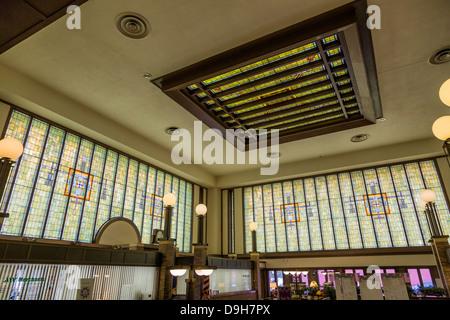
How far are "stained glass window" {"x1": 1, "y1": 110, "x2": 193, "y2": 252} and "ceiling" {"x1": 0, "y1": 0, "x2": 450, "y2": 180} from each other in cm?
142

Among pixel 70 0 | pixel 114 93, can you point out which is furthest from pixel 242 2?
pixel 114 93

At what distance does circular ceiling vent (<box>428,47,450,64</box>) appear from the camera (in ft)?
22.2

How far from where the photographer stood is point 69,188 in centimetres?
854

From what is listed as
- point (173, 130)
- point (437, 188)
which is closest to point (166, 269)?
point (173, 130)

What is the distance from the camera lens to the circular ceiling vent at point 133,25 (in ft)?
19.1

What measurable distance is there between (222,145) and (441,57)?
742 cm

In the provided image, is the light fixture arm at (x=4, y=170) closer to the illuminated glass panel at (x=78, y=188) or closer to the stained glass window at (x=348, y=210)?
the illuminated glass panel at (x=78, y=188)

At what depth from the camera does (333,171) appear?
42.7 feet

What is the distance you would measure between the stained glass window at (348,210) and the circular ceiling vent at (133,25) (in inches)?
393

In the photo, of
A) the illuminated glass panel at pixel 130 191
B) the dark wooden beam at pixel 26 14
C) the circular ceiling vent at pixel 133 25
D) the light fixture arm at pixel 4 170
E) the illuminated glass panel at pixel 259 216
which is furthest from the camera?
the illuminated glass panel at pixel 259 216

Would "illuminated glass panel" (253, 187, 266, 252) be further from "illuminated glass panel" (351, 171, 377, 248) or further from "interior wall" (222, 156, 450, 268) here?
"illuminated glass panel" (351, 171, 377, 248)

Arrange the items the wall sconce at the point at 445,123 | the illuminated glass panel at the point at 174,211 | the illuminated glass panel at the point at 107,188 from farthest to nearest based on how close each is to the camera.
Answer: the illuminated glass panel at the point at 174,211, the illuminated glass panel at the point at 107,188, the wall sconce at the point at 445,123

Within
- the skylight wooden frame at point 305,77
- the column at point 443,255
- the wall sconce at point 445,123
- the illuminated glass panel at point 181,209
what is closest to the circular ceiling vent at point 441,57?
the skylight wooden frame at point 305,77

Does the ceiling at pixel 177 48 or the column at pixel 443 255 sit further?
the column at pixel 443 255
